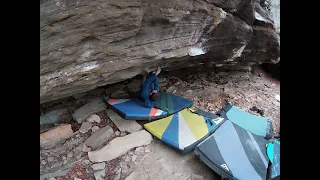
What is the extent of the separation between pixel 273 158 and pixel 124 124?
270 cm

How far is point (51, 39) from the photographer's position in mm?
3047

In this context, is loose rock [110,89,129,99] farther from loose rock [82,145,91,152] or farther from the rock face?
loose rock [82,145,91,152]

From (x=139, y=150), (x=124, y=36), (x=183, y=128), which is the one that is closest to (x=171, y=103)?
(x=183, y=128)

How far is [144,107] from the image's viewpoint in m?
5.34

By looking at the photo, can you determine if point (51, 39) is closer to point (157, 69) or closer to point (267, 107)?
point (157, 69)

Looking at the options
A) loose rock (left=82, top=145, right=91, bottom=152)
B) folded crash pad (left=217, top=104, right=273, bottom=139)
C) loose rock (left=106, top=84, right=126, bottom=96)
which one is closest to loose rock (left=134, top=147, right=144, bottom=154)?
loose rock (left=82, top=145, right=91, bottom=152)

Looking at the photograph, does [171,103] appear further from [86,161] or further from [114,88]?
[86,161]

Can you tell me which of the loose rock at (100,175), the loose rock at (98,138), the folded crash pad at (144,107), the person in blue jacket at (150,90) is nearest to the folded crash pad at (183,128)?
the folded crash pad at (144,107)

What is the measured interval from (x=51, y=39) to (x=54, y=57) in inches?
9.5

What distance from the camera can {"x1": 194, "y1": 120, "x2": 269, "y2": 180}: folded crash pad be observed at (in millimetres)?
4123

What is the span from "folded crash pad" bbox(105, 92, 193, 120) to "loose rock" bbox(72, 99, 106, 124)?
0.49 feet

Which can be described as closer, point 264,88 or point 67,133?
point 67,133
